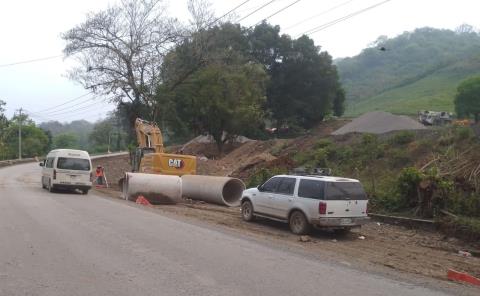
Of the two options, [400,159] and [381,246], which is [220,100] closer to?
[400,159]

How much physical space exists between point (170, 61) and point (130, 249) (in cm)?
3894

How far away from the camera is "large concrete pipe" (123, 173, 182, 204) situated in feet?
76.9

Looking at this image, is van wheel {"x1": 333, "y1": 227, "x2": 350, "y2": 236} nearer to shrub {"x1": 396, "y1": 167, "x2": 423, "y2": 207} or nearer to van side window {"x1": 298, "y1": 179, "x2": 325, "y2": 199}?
van side window {"x1": 298, "y1": 179, "x2": 325, "y2": 199}

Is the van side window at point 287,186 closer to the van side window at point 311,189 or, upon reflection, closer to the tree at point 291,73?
the van side window at point 311,189

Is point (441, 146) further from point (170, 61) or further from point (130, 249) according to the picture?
point (170, 61)

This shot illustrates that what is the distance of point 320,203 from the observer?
14844 millimetres

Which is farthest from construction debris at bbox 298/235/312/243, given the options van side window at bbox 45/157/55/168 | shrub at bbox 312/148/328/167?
van side window at bbox 45/157/55/168

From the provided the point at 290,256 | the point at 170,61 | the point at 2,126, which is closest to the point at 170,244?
the point at 290,256

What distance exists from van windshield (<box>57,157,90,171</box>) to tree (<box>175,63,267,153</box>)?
2381cm

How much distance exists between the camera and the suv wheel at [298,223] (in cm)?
1523

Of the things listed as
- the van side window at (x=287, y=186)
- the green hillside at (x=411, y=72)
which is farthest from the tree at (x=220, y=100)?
the green hillside at (x=411, y=72)

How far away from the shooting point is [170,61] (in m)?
48.3

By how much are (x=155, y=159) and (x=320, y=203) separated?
45.2 ft

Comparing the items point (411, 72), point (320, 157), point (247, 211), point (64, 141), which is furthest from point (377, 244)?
point (411, 72)
